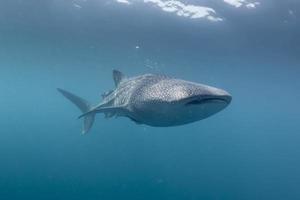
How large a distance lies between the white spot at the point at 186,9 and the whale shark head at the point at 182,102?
12.0 metres

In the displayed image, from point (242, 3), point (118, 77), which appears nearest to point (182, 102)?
point (118, 77)

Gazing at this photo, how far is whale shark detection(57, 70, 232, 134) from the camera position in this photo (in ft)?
15.7

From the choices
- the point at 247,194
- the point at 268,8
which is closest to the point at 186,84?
the point at 268,8

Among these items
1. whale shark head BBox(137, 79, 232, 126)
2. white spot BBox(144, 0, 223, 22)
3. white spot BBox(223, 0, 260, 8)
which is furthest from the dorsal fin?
white spot BBox(223, 0, 260, 8)

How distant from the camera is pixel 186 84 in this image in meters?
5.44

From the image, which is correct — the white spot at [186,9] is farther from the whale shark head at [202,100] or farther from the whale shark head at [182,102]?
the whale shark head at [202,100]

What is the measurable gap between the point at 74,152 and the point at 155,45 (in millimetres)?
19130

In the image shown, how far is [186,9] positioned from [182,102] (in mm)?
13790

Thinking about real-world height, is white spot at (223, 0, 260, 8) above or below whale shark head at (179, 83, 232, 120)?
above

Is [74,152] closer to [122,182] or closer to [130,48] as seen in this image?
[122,182]

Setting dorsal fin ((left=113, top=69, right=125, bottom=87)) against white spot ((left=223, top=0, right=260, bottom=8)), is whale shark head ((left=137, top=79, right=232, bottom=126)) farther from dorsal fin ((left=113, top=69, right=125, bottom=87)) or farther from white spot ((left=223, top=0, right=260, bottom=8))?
white spot ((left=223, top=0, right=260, bottom=8))

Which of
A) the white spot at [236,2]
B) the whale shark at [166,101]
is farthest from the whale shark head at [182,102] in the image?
the white spot at [236,2]

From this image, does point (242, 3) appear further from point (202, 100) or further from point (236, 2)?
point (202, 100)

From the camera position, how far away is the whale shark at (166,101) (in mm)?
4777
